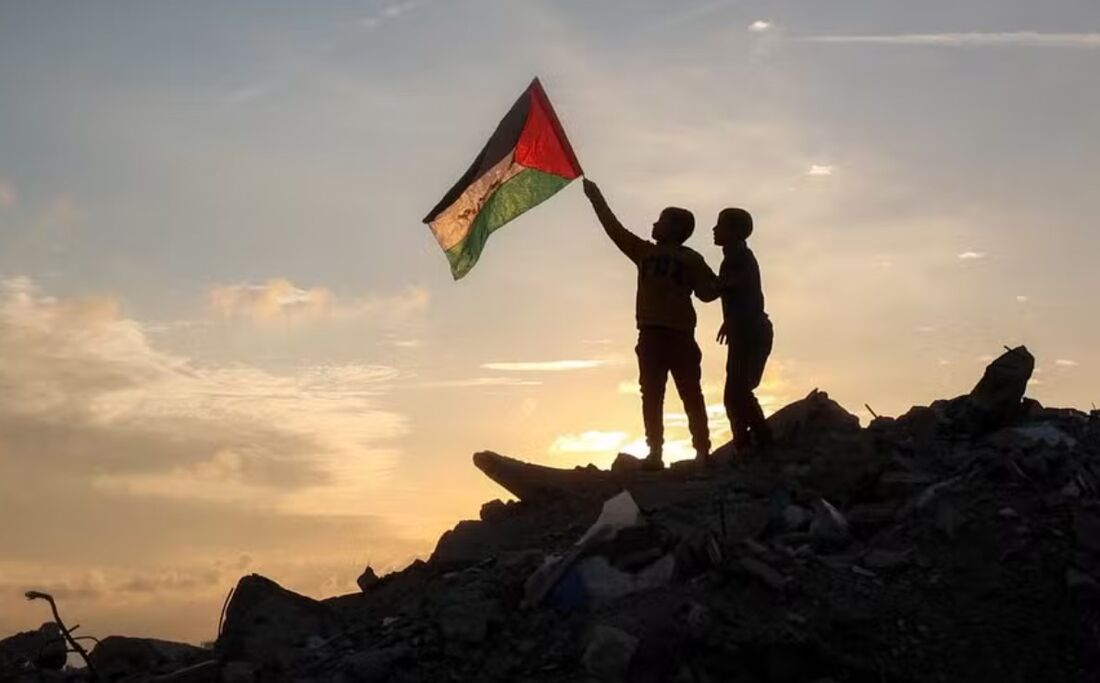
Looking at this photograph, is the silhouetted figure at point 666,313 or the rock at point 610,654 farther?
the silhouetted figure at point 666,313

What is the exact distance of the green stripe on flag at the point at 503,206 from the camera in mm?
11973

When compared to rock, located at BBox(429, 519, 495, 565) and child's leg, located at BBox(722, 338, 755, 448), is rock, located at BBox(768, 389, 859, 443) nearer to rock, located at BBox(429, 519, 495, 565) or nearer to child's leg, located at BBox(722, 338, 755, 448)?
child's leg, located at BBox(722, 338, 755, 448)

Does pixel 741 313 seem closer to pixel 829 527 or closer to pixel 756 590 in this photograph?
pixel 829 527

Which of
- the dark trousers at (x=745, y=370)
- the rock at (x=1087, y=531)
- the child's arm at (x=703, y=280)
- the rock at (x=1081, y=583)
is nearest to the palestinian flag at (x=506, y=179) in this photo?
the child's arm at (x=703, y=280)

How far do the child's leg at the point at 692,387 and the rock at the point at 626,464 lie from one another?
58cm

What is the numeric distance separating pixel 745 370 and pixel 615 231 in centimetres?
181

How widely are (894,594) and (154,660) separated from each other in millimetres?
5525

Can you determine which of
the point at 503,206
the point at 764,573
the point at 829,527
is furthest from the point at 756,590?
the point at 503,206

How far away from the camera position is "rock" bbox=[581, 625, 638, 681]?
755 cm

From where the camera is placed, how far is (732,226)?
35.8 ft

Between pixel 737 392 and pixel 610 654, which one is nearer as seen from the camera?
pixel 610 654

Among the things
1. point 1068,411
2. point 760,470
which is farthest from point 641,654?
point 1068,411

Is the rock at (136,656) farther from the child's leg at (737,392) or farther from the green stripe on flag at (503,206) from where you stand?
the child's leg at (737,392)

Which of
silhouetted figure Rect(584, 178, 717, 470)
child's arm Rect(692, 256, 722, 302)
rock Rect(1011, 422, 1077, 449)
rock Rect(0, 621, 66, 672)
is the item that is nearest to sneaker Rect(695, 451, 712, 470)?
silhouetted figure Rect(584, 178, 717, 470)
